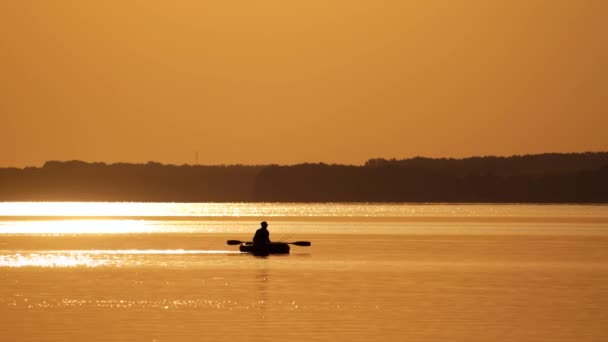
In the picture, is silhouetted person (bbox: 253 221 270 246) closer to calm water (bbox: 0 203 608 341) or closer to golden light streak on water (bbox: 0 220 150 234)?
calm water (bbox: 0 203 608 341)

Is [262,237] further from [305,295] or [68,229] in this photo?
[68,229]

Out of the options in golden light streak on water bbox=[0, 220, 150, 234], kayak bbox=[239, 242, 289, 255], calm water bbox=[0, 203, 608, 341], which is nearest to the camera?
calm water bbox=[0, 203, 608, 341]

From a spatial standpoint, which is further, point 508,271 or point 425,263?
point 425,263

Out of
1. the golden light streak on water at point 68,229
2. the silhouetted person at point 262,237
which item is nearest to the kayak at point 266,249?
the silhouetted person at point 262,237

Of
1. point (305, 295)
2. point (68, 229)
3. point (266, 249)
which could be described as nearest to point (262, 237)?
point (266, 249)

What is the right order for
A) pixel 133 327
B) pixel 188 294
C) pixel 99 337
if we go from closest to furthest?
pixel 99 337, pixel 133 327, pixel 188 294

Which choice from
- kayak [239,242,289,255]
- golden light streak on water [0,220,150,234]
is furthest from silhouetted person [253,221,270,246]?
golden light streak on water [0,220,150,234]

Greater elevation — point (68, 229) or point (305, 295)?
point (68, 229)

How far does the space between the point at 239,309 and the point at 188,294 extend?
568cm

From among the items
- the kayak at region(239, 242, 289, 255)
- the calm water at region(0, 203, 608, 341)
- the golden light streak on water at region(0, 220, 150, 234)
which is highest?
the golden light streak on water at region(0, 220, 150, 234)

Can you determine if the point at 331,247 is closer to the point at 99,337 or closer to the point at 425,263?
the point at 425,263

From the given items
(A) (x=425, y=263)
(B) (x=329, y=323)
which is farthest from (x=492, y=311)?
(A) (x=425, y=263)

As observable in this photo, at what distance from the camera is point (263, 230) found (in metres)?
70.7

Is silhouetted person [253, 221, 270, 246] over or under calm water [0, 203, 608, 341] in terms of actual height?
over
